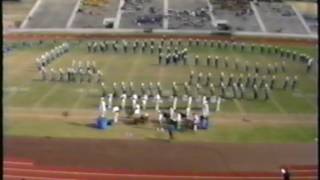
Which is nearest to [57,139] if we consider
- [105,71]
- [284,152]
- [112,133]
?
[112,133]

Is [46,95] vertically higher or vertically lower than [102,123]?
lower

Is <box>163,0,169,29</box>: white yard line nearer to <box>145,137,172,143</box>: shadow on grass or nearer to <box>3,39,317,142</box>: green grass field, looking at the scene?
<box>3,39,317,142</box>: green grass field

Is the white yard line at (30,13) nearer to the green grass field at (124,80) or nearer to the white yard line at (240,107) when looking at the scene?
the green grass field at (124,80)

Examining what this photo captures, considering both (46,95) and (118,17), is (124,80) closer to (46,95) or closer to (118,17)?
(46,95)

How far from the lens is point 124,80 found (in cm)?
1950

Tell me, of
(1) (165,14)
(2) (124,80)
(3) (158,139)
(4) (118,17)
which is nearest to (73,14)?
(4) (118,17)

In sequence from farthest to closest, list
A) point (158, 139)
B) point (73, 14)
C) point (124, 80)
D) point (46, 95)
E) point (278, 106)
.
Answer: point (73, 14), point (124, 80), point (46, 95), point (278, 106), point (158, 139)

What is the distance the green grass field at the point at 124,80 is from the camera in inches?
527

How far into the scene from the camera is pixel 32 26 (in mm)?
33844

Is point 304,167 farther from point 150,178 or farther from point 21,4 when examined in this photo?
point 21,4

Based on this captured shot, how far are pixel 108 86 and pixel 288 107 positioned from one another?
499 centimetres

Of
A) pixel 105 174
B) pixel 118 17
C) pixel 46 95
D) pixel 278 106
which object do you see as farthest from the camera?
pixel 118 17

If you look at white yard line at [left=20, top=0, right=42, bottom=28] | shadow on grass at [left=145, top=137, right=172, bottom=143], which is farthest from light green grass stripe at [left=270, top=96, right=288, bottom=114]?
white yard line at [left=20, top=0, right=42, bottom=28]

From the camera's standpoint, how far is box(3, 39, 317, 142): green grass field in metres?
13.4
